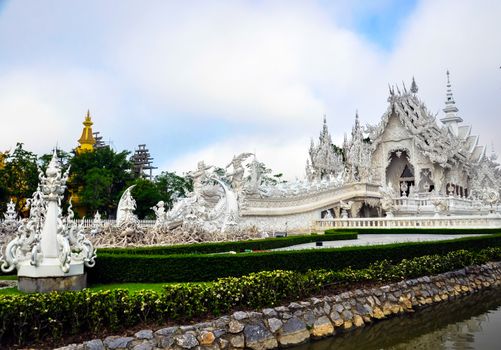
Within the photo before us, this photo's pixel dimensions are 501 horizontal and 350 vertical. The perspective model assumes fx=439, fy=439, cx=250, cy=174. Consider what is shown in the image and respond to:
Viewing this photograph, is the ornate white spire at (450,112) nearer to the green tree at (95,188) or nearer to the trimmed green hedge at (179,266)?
the green tree at (95,188)

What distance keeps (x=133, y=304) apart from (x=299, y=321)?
2888mm

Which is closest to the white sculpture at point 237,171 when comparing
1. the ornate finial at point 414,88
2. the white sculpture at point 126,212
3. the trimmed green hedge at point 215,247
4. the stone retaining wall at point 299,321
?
the white sculpture at point 126,212

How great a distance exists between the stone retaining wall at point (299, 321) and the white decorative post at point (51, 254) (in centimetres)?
188

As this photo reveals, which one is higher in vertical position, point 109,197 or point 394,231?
point 109,197

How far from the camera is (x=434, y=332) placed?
8055 mm

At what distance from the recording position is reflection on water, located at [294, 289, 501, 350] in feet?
23.7

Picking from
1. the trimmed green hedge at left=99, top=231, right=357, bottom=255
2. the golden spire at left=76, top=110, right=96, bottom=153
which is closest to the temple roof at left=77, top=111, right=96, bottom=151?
the golden spire at left=76, top=110, right=96, bottom=153

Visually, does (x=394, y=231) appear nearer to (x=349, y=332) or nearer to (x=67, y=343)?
(x=349, y=332)

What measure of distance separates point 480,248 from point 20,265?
12.1 meters

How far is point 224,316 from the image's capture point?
6668 mm

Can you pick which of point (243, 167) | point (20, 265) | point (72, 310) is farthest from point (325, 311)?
point (243, 167)

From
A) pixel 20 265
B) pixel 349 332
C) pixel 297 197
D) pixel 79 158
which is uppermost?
pixel 79 158

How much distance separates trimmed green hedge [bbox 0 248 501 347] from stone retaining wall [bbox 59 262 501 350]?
248 mm

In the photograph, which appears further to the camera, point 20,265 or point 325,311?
point 325,311
